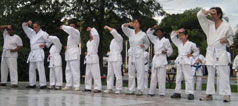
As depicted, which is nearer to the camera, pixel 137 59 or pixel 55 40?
pixel 137 59

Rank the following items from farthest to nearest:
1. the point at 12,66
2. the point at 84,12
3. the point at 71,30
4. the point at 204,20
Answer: the point at 84,12
the point at 12,66
the point at 71,30
the point at 204,20

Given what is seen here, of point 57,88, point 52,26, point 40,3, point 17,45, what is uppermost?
point 40,3

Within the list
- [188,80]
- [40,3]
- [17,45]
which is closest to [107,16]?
[40,3]

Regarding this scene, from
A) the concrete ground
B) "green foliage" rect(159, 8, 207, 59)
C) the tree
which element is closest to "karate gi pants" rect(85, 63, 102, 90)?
the concrete ground

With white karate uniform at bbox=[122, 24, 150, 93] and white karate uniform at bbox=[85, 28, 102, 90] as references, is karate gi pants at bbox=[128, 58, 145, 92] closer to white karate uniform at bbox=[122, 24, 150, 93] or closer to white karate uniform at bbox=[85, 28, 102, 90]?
white karate uniform at bbox=[122, 24, 150, 93]

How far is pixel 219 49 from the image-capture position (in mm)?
8383

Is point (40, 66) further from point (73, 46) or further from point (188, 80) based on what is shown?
point (188, 80)

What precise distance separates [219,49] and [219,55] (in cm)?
15

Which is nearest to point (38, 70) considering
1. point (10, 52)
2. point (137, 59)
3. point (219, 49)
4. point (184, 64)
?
point (10, 52)

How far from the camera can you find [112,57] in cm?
1085

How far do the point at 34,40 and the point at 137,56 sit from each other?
4007 mm

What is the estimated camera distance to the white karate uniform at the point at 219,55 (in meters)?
8.26

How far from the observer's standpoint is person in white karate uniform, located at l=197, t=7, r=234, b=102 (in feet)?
27.1

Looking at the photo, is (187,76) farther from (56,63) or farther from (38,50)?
(38,50)
